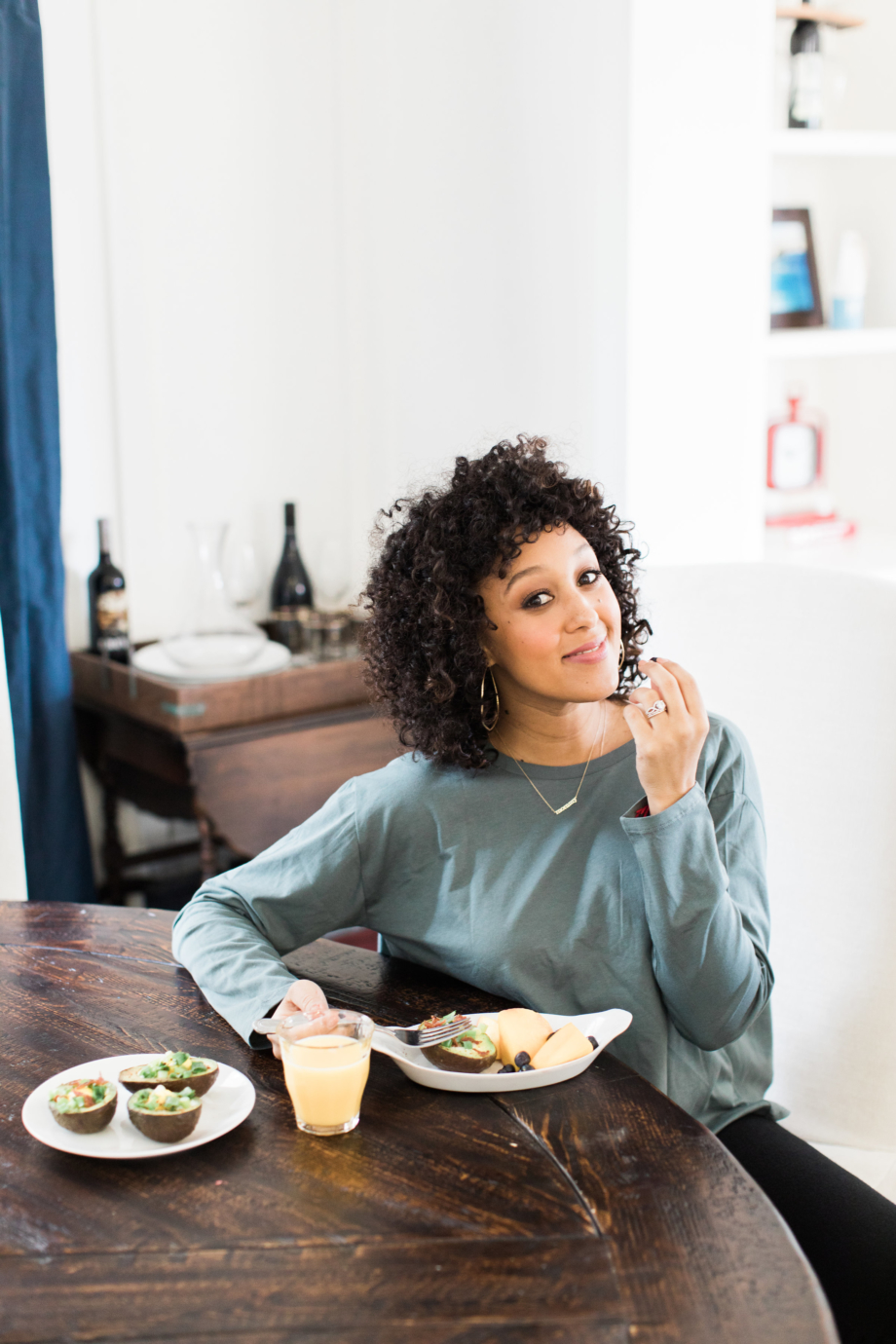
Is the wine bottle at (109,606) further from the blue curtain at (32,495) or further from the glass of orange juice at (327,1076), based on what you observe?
the glass of orange juice at (327,1076)

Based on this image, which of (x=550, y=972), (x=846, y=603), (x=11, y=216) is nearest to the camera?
(x=550, y=972)

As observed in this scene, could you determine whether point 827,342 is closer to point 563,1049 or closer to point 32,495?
Result: point 32,495

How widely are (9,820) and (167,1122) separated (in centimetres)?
156

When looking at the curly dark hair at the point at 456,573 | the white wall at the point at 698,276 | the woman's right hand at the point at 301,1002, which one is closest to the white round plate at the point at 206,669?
the white wall at the point at 698,276

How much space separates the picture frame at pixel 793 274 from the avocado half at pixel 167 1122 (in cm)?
228

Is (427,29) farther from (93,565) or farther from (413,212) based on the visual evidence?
(93,565)

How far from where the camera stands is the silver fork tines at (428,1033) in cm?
105

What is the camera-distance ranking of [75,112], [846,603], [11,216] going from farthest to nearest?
[75,112] < [11,216] < [846,603]

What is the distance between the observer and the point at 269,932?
128 centimetres

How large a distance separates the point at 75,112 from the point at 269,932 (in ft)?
7.01

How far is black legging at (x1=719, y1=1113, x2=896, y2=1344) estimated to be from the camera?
1.12 m

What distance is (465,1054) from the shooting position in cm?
103

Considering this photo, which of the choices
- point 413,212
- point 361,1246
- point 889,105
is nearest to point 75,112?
point 413,212

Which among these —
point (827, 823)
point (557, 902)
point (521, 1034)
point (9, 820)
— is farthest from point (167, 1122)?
point (9, 820)
